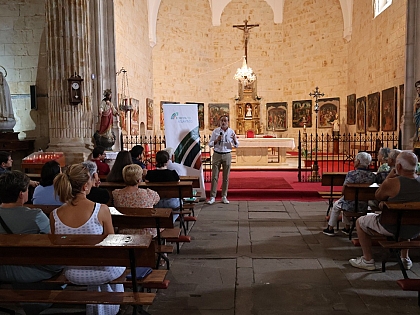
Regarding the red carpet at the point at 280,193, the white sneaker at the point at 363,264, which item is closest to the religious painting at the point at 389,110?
the red carpet at the point at 280,193

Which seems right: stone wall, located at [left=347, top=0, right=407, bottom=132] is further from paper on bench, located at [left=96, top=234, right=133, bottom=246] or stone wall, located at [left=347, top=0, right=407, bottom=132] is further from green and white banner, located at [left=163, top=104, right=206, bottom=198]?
paper on bench, located at [left=96, top=234, right=133, bottom=246]

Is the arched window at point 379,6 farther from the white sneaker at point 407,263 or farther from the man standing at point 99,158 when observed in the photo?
the white sneaker at point 407,263

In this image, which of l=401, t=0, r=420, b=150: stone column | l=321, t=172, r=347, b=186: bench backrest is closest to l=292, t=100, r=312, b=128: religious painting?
l=401, t=0, r=420, b=150: stone column

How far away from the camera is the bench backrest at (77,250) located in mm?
2428

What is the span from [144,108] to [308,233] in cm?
1206

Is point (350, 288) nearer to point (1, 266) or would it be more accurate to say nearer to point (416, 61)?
point (1, 266)

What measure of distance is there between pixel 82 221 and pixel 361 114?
14960 mm

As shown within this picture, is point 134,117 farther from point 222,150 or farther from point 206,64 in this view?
point 222,150

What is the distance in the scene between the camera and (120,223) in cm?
363

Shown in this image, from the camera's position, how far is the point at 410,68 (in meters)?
10.6

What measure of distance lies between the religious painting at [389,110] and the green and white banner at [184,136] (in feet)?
25.1

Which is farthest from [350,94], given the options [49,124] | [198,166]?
[49,124]

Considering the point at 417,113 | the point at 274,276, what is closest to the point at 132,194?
the point at 274,276

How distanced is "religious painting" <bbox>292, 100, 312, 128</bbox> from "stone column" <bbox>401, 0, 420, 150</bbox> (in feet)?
27.5
